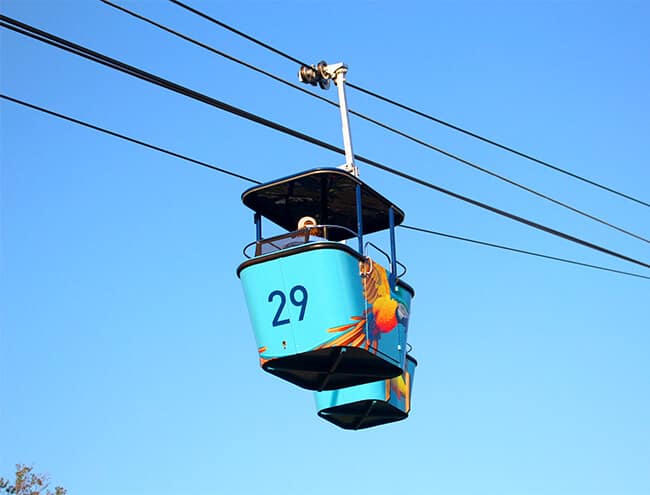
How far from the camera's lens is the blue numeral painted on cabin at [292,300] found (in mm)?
14117

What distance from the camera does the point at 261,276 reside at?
47.3 feet

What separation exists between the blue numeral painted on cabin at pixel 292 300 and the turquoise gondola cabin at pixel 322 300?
0.01 metres

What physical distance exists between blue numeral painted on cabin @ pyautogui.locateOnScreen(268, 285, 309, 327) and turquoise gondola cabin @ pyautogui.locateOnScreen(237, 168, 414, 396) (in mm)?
12

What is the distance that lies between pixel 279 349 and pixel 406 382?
4.53m

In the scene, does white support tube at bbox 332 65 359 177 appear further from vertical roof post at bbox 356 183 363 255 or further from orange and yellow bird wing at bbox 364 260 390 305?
orange and yellow bird wing at bbox 364 260 390 305

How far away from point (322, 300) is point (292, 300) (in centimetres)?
40

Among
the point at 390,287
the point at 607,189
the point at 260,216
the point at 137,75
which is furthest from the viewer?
the point at 607,189

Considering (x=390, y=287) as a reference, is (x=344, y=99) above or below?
above

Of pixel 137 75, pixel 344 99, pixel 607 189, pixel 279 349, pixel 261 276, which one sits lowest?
pixel 279 349

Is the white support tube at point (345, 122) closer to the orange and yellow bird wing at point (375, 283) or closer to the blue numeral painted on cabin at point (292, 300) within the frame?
the orange and yellow bird wing at point (375, 283)

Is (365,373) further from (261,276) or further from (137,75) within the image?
(137,75)

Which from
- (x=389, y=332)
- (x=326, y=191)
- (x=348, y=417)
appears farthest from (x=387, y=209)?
(x=348, y=417)

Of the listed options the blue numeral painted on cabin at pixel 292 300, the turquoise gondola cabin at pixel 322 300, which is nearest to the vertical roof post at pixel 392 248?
the turquoise gondola cabin at pixel 322 300

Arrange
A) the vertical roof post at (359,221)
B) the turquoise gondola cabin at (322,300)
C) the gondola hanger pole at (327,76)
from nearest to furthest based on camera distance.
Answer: the turquoise gondola cabin at (322,300) → the vertical roof post at (359,221) → the gondola hanger pole at (327,76)
